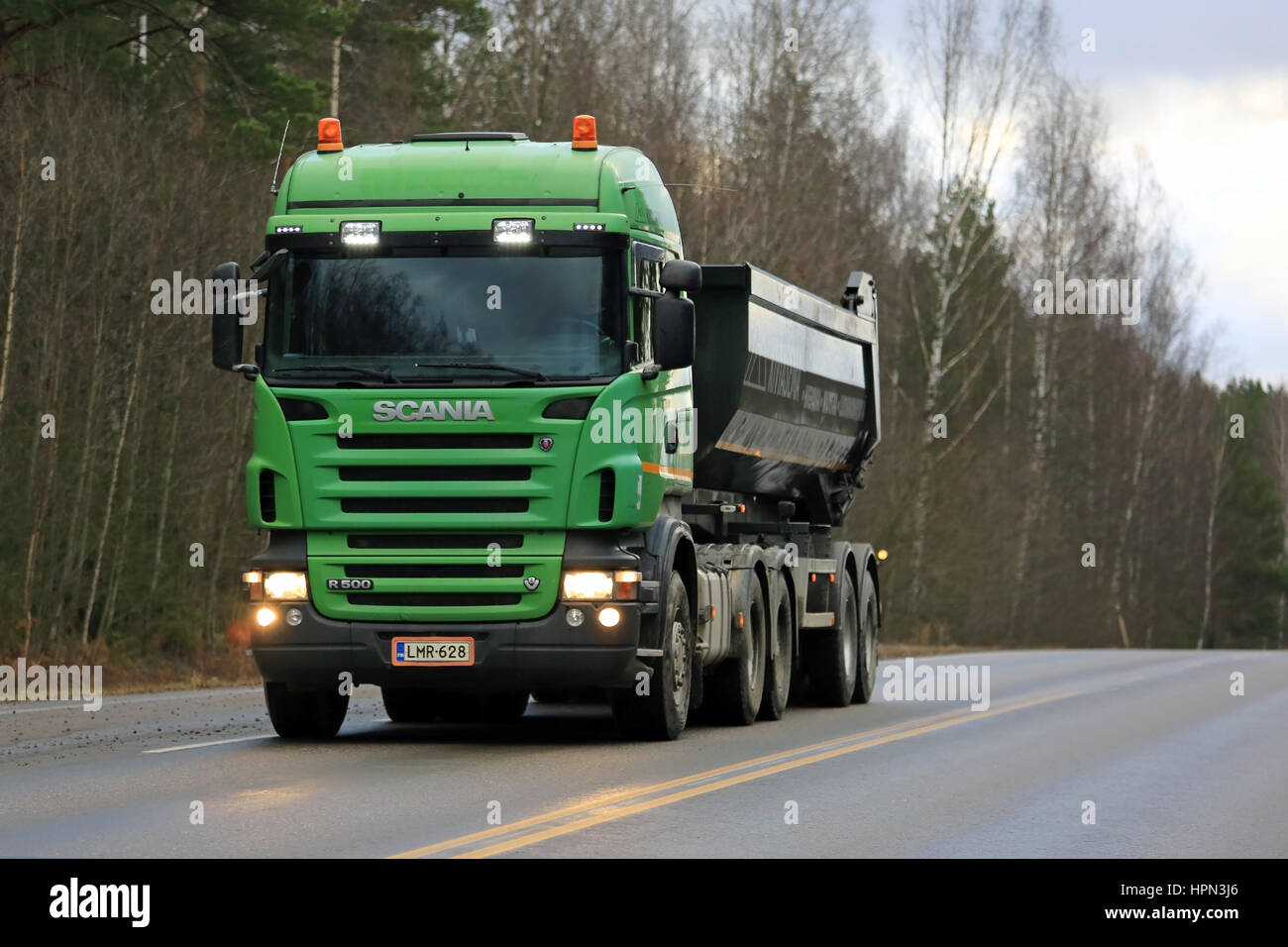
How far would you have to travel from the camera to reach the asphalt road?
1020cm

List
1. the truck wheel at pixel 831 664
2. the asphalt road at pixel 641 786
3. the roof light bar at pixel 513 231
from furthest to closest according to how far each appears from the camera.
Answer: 1. the truck wheel at pixel 831 664
2. the roof light bar at pixel 513 231
3. the asphalt road at pixel 641 786

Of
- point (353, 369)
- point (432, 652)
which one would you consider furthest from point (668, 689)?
point (353, 369)

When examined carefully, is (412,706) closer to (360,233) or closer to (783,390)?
(783,390)

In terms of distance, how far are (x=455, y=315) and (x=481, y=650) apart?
2.25m

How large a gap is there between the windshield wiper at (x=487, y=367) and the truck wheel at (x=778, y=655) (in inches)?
201

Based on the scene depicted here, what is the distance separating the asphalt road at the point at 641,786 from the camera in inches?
401

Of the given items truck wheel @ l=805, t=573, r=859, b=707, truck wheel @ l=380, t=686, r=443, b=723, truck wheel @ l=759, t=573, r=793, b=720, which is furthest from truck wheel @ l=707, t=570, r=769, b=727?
truck wheel @ l=805, t=573, r=859, b=707

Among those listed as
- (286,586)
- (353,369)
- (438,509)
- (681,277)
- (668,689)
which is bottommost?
(668,689)

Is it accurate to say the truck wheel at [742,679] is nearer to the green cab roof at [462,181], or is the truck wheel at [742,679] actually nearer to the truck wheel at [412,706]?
the truck wheel at [412,706]

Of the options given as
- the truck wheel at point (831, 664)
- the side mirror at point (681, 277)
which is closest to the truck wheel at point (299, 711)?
the side mirror at point (681, 277)

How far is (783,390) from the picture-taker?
19.3 meters

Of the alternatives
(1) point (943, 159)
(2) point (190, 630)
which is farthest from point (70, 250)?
(1) point (943, 159)

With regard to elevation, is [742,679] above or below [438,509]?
below
